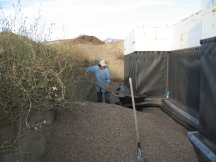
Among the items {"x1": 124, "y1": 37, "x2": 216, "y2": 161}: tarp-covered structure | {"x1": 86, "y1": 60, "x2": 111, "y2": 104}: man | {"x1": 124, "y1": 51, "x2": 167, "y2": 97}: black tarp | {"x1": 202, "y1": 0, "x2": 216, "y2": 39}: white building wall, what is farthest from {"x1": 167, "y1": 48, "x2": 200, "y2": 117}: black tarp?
{"x1": 202, "y1": 0, "x2": 216, "y2": 39}: white building wall

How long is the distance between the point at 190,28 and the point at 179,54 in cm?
124

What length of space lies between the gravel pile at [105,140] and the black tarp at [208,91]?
111 centimetres

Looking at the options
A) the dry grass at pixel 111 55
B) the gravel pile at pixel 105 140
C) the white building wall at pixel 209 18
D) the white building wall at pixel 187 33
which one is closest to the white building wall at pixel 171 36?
the white building wall at pixel 187 33

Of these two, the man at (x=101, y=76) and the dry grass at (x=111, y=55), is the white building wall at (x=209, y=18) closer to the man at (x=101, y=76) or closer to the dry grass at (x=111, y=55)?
the man at (x=101, y=76)

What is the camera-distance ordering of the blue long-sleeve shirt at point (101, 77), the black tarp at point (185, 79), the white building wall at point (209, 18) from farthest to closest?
the blue long-sleeve shirt at point (101, 77) < the black tarp at point (185, 79) < the white building wall at point (209, 18)

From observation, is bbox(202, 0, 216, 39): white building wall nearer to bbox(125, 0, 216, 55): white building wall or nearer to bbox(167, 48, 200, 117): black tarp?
bbox(125, 0, 216, 55): white building wall

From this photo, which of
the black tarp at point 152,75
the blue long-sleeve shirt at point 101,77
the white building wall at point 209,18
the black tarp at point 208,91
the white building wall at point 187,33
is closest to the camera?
the black tarp at point 208,91

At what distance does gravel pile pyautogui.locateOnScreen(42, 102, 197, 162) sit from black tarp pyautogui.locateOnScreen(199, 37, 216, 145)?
111 cm

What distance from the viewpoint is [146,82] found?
12523 millimetres

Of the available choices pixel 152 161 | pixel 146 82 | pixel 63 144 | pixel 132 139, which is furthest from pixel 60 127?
pixel 146 82

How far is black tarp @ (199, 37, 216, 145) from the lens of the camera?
505 cm

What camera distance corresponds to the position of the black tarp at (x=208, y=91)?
16.6 ft

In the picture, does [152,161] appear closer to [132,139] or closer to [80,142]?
[132,139]

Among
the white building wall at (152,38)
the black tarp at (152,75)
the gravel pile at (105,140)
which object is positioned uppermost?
the white building wall at (152,38)
